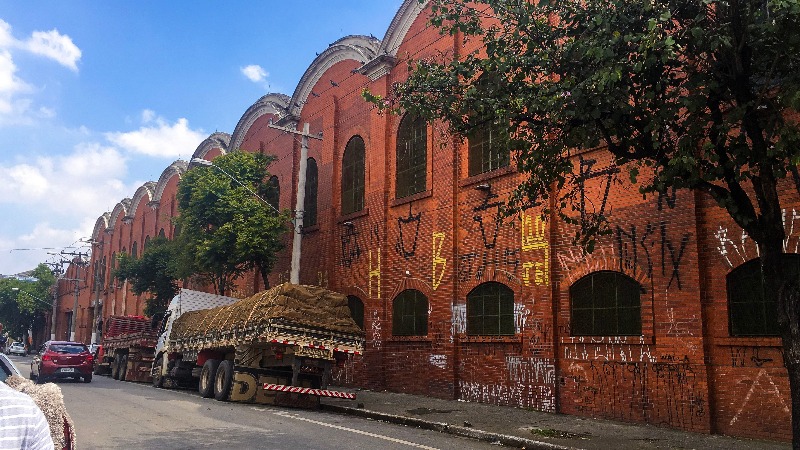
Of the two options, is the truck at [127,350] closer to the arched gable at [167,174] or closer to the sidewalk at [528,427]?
the arched gable at [167,174]

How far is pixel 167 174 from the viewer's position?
137 ft

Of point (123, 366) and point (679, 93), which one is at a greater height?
point (679, 93)

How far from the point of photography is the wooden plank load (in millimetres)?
15156

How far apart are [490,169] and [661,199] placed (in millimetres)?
5270

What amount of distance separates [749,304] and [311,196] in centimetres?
1701

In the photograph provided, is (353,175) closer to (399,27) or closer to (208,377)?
(399,27)

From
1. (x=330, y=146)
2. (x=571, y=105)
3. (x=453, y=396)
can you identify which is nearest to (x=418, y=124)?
(x=330, y=146)

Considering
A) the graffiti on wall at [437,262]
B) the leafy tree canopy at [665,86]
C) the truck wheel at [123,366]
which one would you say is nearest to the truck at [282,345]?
the graffiti on wall at [437,262]

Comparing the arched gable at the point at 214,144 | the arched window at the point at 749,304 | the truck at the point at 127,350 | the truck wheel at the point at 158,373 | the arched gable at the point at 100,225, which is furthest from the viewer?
the arched gable at the point at 100,225

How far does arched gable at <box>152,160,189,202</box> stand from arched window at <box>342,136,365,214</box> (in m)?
17.9

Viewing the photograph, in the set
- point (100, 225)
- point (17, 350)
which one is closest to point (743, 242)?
point (100, 225)

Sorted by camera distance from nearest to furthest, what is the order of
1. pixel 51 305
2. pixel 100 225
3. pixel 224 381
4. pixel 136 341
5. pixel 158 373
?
1. pixel 224 381
2. pixel 158 373
3. pixel 136 341
4. pixel 100 225
5. pixel 51 305

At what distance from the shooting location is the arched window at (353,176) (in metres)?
22.7

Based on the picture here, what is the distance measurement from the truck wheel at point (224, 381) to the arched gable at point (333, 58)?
35.5 ft
